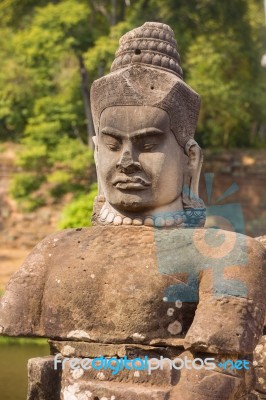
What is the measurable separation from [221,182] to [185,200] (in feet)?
42.9

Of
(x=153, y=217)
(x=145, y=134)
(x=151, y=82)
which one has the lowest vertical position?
(x=153, y=217)

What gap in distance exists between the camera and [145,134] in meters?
3.03

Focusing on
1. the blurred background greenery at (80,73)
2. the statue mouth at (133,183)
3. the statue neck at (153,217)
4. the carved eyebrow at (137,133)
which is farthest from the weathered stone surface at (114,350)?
the blurred background greenery at (80,73)

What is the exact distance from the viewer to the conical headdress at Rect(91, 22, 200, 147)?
3.07m

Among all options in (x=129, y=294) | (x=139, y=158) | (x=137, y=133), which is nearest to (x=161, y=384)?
(x=129, y=294)

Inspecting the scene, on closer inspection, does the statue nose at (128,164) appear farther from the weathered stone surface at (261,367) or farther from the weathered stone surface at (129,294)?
the weathered stone surface at (261,367)

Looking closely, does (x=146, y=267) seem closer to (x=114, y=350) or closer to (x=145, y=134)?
(x=114, y=350)

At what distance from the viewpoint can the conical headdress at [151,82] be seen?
3.07 m

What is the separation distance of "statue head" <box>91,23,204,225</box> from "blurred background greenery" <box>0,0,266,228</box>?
10.0 meters

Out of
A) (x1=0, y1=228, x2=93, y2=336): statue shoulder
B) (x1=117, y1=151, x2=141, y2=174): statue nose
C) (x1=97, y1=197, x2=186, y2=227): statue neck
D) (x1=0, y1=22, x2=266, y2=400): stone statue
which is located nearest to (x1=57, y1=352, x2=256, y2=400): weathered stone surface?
(x1=0, y1=22, x2=266, y2=400): stone statue

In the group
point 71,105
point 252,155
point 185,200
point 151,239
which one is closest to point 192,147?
point 185,200

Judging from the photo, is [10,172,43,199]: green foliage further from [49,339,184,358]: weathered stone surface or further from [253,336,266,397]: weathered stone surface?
[49,339,184,358]: weathered stone surface

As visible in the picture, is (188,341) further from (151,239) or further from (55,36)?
(55,36)

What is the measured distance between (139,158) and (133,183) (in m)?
0.12
